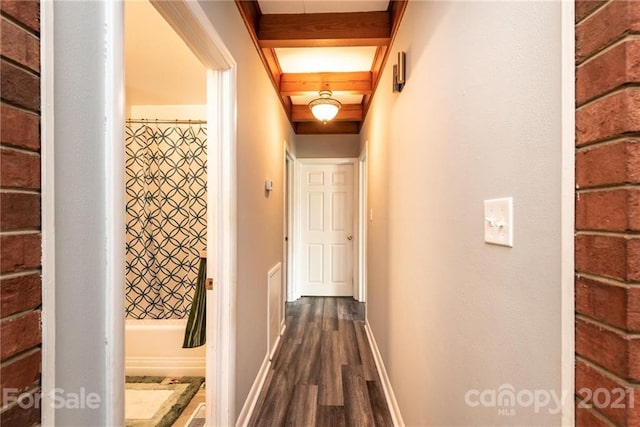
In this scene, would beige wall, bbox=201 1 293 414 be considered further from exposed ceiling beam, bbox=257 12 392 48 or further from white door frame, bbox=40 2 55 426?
white door frame, bbox=40 2 55 426

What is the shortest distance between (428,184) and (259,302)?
146 cm

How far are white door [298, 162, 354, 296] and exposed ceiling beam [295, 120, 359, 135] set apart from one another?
49cm

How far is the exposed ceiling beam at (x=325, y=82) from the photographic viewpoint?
2871 millimetres

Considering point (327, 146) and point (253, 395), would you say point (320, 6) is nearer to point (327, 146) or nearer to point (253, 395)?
point (327, 146)

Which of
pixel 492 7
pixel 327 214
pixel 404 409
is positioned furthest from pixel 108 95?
pixel 327 214

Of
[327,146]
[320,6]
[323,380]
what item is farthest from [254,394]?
[327,146]

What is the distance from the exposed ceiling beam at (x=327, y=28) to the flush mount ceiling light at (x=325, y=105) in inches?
28.5

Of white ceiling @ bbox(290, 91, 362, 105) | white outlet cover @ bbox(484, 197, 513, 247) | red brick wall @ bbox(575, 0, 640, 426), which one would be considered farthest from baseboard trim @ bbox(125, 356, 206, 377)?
white ceiling @ bbox(290, 91, 362, 105)

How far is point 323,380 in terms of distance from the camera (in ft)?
7.17

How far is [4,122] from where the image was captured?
1.65ft

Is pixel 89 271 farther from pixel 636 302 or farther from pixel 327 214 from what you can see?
pixel 327 214

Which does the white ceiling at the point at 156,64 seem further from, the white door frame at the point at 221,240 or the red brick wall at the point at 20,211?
the red brick wall at the point at 20,211

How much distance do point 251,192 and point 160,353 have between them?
1533 millimetres

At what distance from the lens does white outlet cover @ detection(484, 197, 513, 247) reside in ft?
2.28
